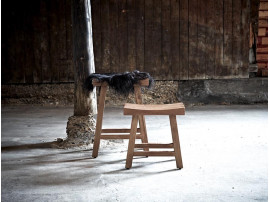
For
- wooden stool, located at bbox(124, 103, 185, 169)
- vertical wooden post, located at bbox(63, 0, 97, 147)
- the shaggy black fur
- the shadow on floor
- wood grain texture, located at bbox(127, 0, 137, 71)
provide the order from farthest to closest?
1. wood grain texture, located at bbox(127, 0, 137, 71)
2. vertical wooden post, located at bbox(63, 0, 97, 147)
3. the shadow on floor
4. the shaggy black fur
5. wooden stool, located at bbox(124, 103, 185, 169)

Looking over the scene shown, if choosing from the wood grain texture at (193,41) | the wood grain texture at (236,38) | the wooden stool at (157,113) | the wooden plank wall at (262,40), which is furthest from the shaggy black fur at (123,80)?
the wooden plank wall at (262,40)

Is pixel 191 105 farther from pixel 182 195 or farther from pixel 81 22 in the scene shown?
pixel 182 195

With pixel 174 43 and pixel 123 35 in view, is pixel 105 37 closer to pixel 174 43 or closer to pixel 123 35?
pixel 123 35

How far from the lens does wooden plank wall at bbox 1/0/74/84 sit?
5961 millimetres

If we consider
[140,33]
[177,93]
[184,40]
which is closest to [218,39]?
[184,40]

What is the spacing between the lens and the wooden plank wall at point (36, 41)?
596 centimetres

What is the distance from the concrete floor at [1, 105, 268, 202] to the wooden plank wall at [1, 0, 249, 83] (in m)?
1.84

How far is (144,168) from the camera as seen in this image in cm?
263

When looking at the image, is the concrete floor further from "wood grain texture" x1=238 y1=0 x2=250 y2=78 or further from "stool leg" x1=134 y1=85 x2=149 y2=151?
"wood grain texture" x1=238 y1=0 x2=250 y2=78

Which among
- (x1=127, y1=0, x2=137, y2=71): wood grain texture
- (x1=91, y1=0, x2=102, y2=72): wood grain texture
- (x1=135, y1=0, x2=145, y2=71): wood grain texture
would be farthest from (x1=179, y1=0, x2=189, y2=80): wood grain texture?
(x1=91, y1=0, x2=102, y2=72): wood grain texture

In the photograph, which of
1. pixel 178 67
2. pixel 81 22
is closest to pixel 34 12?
pixel 178 67

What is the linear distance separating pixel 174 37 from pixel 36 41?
2226 mm

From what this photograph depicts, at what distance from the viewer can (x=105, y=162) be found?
2797mm

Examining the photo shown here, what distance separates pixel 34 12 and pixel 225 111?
336 centimetres
